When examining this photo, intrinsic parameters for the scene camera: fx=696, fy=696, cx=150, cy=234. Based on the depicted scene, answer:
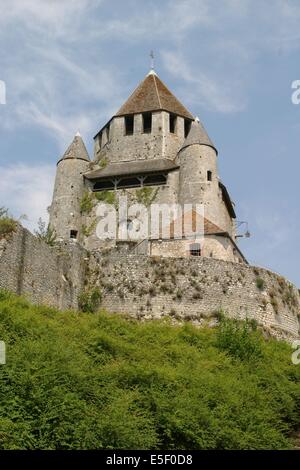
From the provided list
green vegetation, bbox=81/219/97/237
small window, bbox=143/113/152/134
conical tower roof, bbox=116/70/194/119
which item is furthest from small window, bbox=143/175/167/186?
conical tower roof, bbox=116/70/194/119

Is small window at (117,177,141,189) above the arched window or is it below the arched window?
below

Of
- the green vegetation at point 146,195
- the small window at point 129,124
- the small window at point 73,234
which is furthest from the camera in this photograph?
the small window at point 129,124

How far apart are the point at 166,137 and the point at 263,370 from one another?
2466 centimetres

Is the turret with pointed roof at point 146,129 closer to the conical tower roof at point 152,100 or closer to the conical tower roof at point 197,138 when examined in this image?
the conical tower roof at point 152,100

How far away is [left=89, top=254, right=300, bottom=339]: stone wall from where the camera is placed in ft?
92.5

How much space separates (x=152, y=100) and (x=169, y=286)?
19436mm

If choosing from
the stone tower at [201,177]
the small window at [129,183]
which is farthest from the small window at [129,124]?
the stone tower at [201,177]

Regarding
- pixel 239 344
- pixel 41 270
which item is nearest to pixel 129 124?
pixel 41 270

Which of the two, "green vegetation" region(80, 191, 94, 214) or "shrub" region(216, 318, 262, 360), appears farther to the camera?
"green vegetation" region(80, 191, 94, 214)

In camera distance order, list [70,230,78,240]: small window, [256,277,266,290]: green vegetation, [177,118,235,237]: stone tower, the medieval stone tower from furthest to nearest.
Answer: [70,230,78,240]: small window
the medieval stone tower
[177,118,235,237]: stone tower
[256,277,266,290]: green vegetation

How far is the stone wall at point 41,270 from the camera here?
2355cm

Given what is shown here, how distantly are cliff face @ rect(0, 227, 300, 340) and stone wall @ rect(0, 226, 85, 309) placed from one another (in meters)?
0.04

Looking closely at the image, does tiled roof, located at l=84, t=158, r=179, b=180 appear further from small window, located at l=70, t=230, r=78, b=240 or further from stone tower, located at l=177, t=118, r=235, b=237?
small window, located at l=70, t=230, r=78, b=240

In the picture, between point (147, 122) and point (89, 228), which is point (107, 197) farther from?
point (147, 122)
